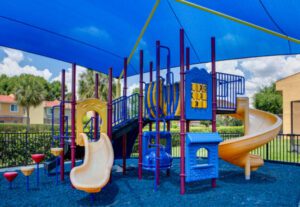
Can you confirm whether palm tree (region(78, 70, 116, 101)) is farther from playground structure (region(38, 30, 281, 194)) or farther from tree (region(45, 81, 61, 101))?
playground structure (region(38, 30, 281, 194))

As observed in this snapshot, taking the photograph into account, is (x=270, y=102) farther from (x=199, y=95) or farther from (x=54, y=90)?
(x=199, y=95)

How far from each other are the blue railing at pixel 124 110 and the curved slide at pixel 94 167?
156 cm

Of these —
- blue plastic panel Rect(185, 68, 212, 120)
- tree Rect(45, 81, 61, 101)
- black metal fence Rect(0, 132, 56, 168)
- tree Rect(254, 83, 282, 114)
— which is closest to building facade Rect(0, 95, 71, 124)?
tree Rect(45, 81, 61, 101)

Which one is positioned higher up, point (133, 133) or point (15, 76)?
point (15, 76)

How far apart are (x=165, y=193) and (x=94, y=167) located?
66.7 inches

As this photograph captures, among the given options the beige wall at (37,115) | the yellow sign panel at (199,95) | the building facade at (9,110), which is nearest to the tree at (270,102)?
the beige wall at (37,115)

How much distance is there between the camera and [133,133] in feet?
32.2

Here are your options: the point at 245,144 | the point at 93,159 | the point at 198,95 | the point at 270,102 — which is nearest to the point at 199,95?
the point at 198,95

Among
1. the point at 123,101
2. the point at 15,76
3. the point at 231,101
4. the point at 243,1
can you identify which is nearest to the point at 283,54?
the point at 231,101

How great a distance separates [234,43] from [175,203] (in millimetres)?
5029

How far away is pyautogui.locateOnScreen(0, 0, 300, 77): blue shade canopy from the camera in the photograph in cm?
596

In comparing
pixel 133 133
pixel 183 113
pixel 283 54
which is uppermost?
pixel 283 54

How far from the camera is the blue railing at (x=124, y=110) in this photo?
8422 mm

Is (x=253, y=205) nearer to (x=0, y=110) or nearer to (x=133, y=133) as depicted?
(x=133, y=133)
